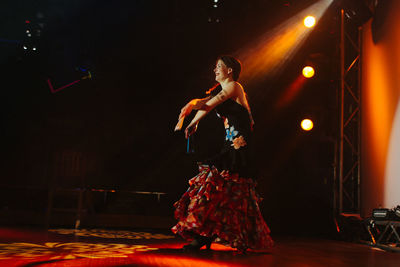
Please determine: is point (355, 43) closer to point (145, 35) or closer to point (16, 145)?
point (145, 35)

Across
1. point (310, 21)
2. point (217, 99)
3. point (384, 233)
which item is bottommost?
point (384, 233)

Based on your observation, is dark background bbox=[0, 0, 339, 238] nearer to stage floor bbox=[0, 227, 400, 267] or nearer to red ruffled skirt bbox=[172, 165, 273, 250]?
stage floor bbox=[0, 227, 400, 267]

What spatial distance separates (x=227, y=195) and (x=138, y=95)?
471cm

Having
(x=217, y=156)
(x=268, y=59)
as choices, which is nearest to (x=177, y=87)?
(x=268, y=59)

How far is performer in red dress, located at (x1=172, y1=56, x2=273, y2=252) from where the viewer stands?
2939 millimetres

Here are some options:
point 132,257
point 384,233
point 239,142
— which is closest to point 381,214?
point 384,233

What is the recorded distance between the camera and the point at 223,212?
2967 mm

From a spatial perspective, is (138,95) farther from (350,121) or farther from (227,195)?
(227,195)

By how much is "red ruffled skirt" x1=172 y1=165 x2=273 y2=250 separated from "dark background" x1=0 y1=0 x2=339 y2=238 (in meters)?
3.77

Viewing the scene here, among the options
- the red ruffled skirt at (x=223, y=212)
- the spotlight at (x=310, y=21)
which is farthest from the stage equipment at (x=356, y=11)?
the red ruffled skirt at (x=223, y=212)

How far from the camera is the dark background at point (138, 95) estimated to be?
22.5 feet

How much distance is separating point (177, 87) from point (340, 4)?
2.98 metres

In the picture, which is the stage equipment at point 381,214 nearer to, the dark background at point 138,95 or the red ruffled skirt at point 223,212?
the dark background at point 138,95

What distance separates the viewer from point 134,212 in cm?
668
